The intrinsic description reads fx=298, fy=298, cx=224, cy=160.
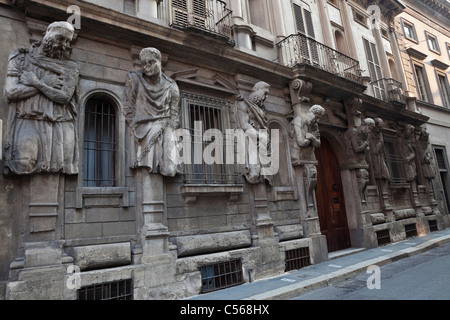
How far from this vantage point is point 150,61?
5434 millimetres

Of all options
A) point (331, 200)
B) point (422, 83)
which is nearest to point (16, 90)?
point (331, 200)

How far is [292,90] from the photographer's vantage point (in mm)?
8188

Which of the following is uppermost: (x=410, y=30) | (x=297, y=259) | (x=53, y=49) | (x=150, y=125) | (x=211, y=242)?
(x=410, y=30)

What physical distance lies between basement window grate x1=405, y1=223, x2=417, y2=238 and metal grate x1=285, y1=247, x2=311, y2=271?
19.5ft

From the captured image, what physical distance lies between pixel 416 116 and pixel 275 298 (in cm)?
1195

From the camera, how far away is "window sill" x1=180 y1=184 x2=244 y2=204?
18.5 ft

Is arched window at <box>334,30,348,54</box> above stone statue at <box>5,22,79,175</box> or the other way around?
above

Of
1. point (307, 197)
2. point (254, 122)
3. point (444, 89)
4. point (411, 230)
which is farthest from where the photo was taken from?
point (444, 89)

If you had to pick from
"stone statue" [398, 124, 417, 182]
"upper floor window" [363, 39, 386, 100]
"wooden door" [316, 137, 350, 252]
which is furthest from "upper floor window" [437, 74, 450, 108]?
"wooden door" [316, 137, 350, 252]

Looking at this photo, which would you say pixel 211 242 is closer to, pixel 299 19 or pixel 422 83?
pixel 299 19

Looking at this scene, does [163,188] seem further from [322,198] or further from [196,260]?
[322,198]

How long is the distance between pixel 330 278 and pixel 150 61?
5284mm
